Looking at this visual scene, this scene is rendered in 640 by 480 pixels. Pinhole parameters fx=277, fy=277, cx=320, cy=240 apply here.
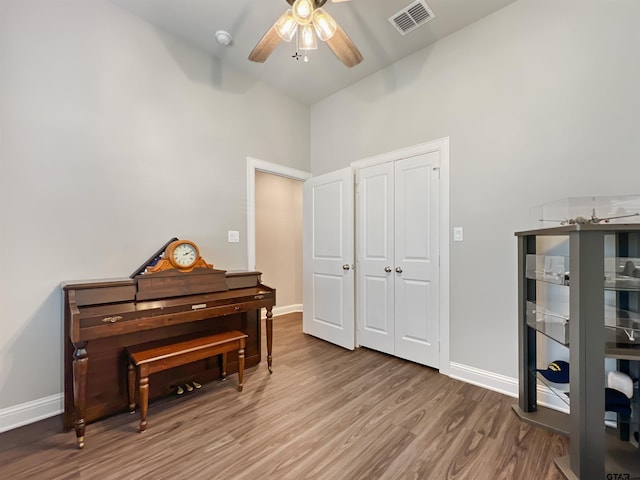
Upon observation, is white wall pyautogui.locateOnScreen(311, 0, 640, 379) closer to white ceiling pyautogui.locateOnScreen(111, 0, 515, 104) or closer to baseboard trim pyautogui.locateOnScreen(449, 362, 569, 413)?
baseboard trim pyautogui.locateOnScreen(449, 362, 569, 413)

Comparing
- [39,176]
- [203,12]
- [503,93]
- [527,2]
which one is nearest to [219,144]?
[203,12]

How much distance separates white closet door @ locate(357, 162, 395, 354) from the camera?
9.59ft

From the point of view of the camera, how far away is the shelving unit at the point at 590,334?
1292 mm

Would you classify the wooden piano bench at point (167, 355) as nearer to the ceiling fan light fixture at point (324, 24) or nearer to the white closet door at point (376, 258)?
the white closet door at point (376, 258)

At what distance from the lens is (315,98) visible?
3.63 meters

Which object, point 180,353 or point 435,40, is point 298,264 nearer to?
point 180,353

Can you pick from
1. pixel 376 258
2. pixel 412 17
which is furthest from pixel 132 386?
pixel 412 17

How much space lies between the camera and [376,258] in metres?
3.04

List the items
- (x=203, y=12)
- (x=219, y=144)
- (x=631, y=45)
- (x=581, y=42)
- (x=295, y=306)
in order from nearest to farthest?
(x=631, y=45), (x=581, y=42), (x=203, y=12), (x=219, y=144), (x=295, y=306)

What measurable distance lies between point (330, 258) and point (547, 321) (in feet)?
6.76

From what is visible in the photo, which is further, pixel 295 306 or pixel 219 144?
pixel 295 306

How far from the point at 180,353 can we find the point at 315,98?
3277 mm

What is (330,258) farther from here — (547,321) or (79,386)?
(79,386)

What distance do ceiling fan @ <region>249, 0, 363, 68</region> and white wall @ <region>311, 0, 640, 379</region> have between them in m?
1.08
